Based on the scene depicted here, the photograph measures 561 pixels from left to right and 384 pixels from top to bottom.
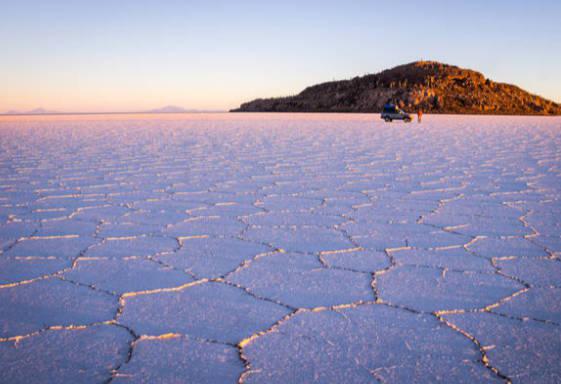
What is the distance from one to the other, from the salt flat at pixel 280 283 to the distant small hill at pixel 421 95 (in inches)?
2284

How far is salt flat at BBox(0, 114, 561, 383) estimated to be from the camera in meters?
1.42

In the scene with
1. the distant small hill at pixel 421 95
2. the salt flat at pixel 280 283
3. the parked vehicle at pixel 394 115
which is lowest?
the salt flat at pixel 280 283

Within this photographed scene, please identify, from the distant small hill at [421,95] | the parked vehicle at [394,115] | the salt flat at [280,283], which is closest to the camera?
the salt flat at [280,283]

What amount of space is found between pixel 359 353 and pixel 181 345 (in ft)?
1.77

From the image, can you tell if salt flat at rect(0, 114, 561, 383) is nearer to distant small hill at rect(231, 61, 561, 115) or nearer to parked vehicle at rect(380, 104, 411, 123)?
parked vehicle at rect(380, 104, 411, 123)

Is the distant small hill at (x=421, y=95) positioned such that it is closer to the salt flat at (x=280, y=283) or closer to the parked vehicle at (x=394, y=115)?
the parked vehicle at (x=394, y=115)

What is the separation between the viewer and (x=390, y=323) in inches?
65.3

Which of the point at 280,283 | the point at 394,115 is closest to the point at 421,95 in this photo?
the point at 394,115

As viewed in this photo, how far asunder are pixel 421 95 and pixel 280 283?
67.2 meters

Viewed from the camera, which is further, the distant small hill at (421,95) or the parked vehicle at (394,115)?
the distant small hill at (421,95)

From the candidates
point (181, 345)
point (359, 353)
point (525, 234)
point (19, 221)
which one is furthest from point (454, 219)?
point (19, 221)

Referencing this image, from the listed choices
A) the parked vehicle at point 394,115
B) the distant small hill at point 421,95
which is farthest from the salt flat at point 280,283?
→ the distant small hill at point 421,95

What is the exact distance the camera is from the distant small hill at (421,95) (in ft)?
207

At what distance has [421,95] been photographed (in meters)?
65.2
